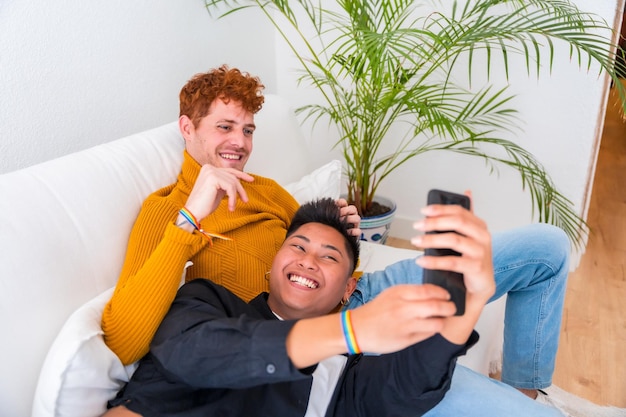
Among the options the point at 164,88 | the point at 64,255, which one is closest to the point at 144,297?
the point at 64,255

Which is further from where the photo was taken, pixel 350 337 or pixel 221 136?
pixel 221 136

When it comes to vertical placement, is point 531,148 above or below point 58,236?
above

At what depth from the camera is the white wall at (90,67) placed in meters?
1.48

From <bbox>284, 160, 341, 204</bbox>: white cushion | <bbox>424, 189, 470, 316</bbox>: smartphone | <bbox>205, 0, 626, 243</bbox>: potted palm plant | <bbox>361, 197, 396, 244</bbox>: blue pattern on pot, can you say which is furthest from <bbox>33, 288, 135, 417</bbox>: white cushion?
<bbox>361, 197, 396, 244</bbox>: blue pattern on pot

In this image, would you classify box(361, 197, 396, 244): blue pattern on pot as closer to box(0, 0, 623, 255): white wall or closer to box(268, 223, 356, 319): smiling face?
box(0, 0, 623, 255): white wall

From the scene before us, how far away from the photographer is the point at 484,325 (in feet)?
5.33

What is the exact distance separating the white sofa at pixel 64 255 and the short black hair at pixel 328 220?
1.25 feet

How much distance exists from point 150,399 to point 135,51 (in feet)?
4.12

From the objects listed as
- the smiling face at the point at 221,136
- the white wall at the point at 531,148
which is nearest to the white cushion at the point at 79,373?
the smiling face at the point at 221,136

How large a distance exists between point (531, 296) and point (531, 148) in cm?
121

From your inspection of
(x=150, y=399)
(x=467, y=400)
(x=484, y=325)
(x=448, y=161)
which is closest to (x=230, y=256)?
(x=150, y=399)

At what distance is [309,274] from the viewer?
1.23 meters

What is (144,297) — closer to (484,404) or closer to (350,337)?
(350,337)

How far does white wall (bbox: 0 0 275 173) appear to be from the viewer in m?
1.48
